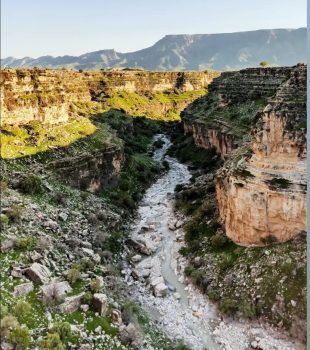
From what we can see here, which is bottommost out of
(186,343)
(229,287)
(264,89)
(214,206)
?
(186,343)

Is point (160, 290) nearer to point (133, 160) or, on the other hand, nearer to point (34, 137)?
point (34, 137)

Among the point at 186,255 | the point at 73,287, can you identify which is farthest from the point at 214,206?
the point at 73,287

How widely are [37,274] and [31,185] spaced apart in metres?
8.36

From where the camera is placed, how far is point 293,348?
54.5ft

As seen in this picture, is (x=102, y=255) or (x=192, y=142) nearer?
(x=102, y=255)

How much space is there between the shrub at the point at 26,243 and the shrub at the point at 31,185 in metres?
5.39

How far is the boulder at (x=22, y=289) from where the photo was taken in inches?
620

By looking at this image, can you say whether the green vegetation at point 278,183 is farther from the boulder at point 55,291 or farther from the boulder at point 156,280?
the boulder at point 55,291

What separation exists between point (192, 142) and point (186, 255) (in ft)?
90.0

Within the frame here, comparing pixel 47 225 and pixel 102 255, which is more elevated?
pixel 47 225

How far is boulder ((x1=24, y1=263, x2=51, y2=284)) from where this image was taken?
56.0 ft

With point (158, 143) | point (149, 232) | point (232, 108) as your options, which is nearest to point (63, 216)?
point (149, 232)

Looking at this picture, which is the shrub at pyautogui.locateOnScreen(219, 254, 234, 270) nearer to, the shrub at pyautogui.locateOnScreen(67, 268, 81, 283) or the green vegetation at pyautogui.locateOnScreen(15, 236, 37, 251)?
the shrub at pyautogui.locateOnScreen(67, 268, 81, 283)

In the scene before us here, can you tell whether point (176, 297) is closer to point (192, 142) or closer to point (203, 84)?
point (192, 142)
